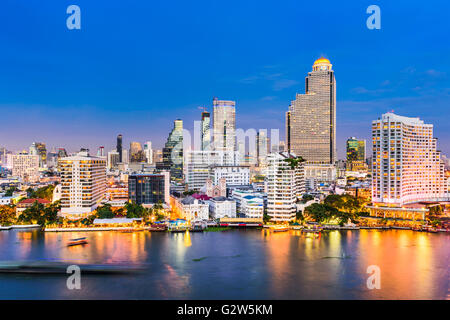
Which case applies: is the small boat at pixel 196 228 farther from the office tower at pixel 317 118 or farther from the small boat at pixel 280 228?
the office tower at pixel 317 118

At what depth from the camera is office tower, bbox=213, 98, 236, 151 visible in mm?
82369

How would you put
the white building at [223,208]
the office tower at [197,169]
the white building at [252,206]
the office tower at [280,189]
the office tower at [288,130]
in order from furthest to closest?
the office tower at [288,130] → the office tower at [197,169] → the white building at [223,208] → the white building at [252,206] → the office tower at [280,189]

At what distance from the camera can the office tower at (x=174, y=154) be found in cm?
6819

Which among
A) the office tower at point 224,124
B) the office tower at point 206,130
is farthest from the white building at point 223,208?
the office tower at point 224,124

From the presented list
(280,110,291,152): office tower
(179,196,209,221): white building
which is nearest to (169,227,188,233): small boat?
(179,196,209,221): white building

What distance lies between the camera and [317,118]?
241 ft

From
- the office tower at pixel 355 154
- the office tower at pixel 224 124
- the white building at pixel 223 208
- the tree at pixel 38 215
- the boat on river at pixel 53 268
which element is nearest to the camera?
the boat on river at pixel 53 268

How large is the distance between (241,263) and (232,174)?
27.2m

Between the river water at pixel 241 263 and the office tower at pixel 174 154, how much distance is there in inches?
1632

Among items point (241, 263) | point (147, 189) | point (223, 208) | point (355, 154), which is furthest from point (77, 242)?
point (355, 154)

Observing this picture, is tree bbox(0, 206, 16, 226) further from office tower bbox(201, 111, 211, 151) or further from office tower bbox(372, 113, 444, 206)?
office tower bbox(201, 111, 211, 151)
